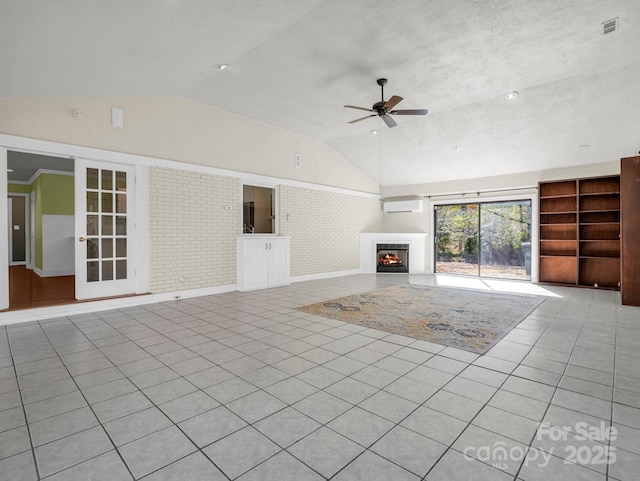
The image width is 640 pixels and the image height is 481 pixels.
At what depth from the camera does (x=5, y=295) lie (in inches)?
163

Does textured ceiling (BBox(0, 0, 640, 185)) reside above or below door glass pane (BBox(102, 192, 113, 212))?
above

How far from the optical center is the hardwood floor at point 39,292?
4469 millimetres

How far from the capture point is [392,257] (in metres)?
9.59

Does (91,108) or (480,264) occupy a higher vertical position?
(91,108)

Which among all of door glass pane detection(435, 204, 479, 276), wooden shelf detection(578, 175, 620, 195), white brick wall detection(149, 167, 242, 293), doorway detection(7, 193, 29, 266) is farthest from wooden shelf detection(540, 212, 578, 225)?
doorway detection(7, 193, 29, 266)

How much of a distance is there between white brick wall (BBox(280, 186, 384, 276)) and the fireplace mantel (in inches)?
8.5

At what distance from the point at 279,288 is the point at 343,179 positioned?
3.86 meters

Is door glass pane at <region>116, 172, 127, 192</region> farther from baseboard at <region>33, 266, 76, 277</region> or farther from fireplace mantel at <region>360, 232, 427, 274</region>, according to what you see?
fireplace mantel at <region>360, 232, 427, 274</region>

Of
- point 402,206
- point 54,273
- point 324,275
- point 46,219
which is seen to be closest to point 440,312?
point 324,275

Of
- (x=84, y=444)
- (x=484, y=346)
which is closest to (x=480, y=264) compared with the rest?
(x=484, y=346)

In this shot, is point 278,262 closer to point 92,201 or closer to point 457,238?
point 92,201

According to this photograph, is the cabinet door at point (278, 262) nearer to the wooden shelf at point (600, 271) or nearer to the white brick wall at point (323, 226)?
the white brick wall at point (323, 226)

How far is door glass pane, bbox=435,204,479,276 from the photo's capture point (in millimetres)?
8859

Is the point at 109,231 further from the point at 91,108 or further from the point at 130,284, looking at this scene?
the point at 91,108
